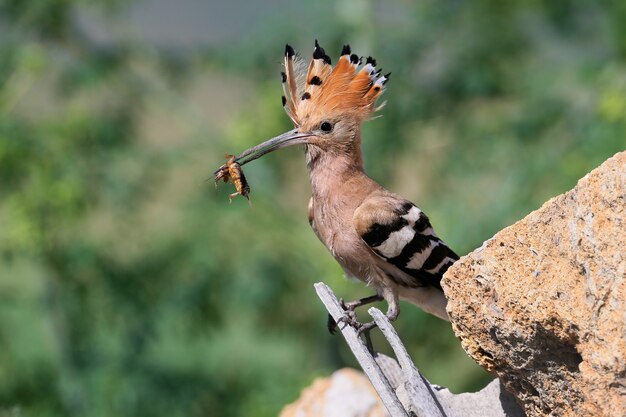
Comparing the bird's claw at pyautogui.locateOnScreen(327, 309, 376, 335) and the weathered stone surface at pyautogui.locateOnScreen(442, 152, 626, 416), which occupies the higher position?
the bird's claw at pyautogui.locateOnScreen(327, 309, 376, 335)

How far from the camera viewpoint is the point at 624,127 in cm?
486

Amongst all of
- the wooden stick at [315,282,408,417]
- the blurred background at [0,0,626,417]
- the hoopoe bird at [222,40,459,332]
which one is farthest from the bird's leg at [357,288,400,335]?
the blurred background at [0,0,626,417]

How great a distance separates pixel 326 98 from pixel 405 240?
1.54 ft

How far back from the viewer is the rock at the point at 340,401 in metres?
2.73

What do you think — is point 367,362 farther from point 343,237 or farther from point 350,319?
point 343,237

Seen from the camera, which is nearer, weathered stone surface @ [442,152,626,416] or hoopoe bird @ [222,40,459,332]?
weathered stone surface @ [442,152,626,416]

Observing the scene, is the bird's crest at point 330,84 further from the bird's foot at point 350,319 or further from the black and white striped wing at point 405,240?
the bird's foot at point 350,319

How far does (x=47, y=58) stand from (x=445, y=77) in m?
2.41

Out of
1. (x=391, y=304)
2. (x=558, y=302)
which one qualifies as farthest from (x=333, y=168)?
(x=558, y=302)

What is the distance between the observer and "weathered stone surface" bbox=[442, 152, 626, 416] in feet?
5.70

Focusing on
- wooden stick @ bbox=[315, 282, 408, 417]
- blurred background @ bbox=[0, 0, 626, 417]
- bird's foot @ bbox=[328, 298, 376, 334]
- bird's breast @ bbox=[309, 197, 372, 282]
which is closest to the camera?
wooden stick @ bbox=[315, 282, 408, 417]

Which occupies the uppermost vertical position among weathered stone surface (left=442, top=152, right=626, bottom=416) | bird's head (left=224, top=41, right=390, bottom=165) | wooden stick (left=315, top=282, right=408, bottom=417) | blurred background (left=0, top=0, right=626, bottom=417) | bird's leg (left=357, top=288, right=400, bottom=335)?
blurred background (left=0, top=0, right=626, bottom=417)

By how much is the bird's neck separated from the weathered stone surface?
0.93m

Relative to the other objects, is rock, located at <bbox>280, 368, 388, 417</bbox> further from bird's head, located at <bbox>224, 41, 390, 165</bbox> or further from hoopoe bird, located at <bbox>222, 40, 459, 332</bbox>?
bird's head, located at <bbox>224, 41, 390, 165</bbox>
